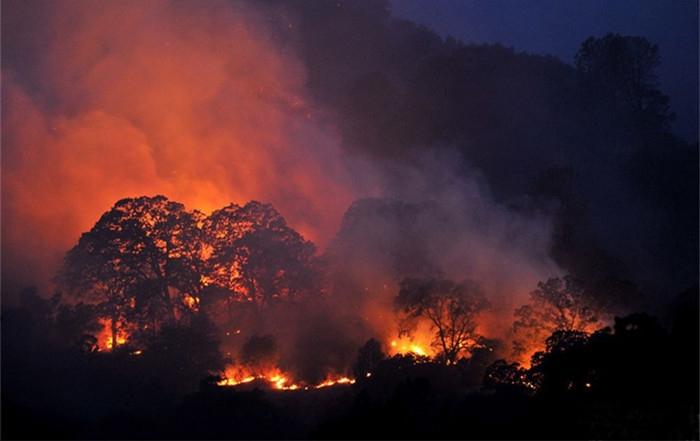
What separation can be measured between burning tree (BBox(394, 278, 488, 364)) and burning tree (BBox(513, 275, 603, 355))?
7.46 feet

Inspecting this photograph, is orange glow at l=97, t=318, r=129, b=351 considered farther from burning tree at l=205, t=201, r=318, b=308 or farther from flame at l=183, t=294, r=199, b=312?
burning tree at l=205, t=201, r=318, b=308

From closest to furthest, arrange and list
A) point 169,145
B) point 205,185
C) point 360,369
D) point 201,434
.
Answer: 1. point 201,434
2. point 360,369
3. point 205,185
4. point 169,145

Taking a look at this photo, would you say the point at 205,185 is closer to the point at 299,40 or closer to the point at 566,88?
the point at 299,40

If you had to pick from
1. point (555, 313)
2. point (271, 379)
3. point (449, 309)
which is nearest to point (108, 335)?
point (271, 379)

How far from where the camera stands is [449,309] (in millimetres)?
32625

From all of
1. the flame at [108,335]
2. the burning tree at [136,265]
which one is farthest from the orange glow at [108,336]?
the burning tree at [136,265]

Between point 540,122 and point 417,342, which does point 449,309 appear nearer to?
point 417,342

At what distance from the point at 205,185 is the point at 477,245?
25.2 metres

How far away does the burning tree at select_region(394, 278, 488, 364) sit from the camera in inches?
1275

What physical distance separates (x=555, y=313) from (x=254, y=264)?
18814 mm

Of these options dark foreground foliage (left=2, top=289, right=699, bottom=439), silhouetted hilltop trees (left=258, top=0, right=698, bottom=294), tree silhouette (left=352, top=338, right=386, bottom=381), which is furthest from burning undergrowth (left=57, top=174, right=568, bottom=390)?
silhouetted hilltop trees (left=258, top=0, right=698, bottom=294)

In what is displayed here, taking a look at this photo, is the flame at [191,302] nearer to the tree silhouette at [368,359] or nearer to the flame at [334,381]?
the flame at [334,381]

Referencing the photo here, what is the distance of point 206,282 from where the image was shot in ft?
131

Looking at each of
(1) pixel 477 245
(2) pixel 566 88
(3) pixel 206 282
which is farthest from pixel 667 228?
(3) pixel 206 282
